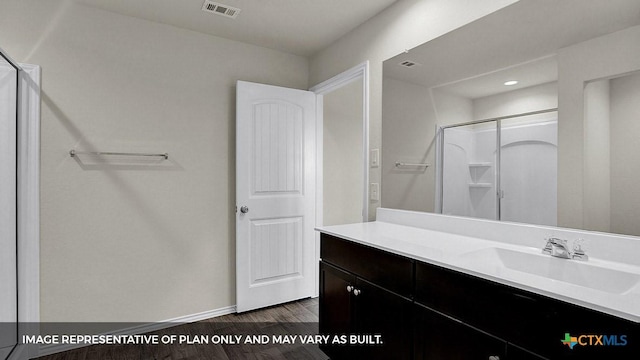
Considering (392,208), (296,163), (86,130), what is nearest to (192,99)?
(86,130)

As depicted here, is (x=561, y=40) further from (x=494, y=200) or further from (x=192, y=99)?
(x=192, y=99)

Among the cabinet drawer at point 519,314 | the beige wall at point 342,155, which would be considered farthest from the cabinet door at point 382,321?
the beige wall at point 342,155

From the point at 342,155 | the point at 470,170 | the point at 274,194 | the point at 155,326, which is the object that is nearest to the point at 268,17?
the point at 274,194

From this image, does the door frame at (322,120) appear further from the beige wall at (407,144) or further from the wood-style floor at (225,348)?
the wood-style floor at (225,348)

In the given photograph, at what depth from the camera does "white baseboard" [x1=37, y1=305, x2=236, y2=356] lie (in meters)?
2.21

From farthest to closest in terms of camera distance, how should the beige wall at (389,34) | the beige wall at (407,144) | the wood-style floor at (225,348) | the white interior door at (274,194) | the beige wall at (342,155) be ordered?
1. the beige wall at (342,155)
2. the white interior door at (274,194)
3. the wood-style floor at (225,348)
4. the beige wall at (407,144)
5. the beige wall at (389,34)

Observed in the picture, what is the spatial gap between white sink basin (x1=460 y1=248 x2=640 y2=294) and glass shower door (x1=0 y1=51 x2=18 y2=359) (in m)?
2.43

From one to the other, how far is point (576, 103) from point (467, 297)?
0.93 m

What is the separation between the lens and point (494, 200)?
1.66 metres

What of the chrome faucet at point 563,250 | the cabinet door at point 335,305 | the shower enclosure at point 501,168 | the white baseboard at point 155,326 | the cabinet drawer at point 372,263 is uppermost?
the shower enclosure at point 501,168

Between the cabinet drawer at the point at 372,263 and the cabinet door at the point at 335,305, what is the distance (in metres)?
0.06

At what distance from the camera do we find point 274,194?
9.62ft

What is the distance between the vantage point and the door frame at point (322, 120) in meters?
2.47

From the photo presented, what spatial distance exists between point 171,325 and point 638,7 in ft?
10.7
